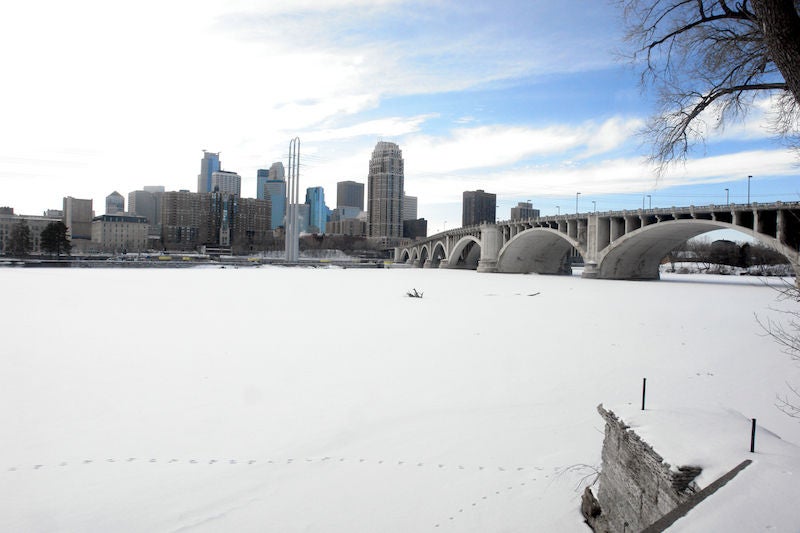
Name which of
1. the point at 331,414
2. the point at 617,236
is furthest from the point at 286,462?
the point at 617,236

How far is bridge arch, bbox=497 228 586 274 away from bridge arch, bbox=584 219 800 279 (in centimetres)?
1280

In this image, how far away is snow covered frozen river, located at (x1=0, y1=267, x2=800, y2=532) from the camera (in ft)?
17.5

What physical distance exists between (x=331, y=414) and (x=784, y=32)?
7054 millimetres

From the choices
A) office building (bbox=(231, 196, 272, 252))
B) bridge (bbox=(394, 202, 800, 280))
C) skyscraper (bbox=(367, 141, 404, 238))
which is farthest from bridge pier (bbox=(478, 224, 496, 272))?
skyscraper (bbox=(367, 141, 404, 238))

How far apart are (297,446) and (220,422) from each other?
1437 millimetres

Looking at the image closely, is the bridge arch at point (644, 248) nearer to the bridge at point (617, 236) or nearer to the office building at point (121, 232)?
the bridge at point (617, 236)

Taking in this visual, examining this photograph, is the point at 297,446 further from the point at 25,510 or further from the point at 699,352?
the point at 699,352

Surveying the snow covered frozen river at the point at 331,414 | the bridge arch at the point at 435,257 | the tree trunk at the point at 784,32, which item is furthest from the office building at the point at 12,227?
the tree trunk at the point at 784,32

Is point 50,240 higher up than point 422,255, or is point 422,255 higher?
point 50,240

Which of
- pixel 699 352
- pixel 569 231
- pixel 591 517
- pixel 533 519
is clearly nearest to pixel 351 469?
pixel 533 519

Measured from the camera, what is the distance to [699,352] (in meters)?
12.6

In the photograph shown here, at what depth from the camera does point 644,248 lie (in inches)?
2021

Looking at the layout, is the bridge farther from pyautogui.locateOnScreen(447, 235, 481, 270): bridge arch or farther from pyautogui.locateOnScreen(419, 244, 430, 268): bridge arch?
pyautogui.locateOnScreen(419, 244, 430, 268): bridge arch

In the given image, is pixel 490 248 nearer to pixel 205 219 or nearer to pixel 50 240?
pixel 50 240
